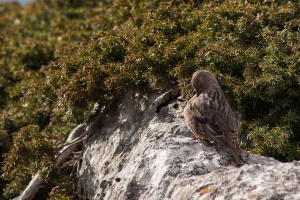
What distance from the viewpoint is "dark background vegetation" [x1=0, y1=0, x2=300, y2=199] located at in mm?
8305

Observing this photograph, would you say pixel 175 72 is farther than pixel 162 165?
Yes

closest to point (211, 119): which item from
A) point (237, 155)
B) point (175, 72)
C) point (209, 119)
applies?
point (209, 119)

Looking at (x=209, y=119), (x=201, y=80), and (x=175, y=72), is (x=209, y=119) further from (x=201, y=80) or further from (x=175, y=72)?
(x=175, y=72)

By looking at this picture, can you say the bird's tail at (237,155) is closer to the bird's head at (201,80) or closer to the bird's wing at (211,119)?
the bird's wing at (211,119)

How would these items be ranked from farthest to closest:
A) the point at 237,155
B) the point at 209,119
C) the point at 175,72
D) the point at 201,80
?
the point at 175,72 → the point at 201,80 → the point at 209,119 → the point at 237,155

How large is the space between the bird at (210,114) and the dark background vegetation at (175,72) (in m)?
0.28

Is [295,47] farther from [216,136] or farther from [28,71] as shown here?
[28,71]

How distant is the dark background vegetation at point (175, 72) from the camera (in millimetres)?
8305

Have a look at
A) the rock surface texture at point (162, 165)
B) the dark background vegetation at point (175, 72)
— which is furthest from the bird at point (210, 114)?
the dark background vegetation at point (175, 72)

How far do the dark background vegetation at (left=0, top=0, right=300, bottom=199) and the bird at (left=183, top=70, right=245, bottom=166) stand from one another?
28 centimetres

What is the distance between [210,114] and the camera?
26.6 ft

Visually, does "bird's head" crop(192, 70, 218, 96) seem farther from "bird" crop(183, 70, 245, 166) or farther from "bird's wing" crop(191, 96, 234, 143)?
"bird's wing" crop(191, 96, 234, 143)

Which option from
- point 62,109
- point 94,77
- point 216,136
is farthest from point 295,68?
point 62,109

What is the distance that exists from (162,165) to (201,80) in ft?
4.68
